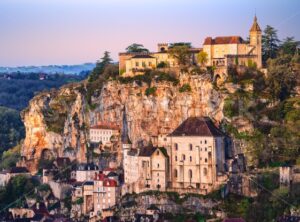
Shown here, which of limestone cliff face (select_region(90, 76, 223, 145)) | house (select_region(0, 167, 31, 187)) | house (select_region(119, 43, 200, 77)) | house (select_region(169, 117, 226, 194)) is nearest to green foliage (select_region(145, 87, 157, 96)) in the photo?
limestone cliff face (select_region(90, 76, 223, 145))

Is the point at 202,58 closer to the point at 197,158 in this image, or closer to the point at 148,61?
the point at 148,61

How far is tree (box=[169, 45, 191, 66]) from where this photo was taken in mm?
80625

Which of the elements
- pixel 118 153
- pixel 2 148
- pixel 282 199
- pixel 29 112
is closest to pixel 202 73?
pixel 118 153

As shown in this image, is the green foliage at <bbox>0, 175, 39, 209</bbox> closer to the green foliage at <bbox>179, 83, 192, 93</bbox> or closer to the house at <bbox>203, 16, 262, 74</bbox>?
the green foliage at <bbox>179, 83, 192, 93</bbox>

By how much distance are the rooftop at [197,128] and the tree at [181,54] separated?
803cm

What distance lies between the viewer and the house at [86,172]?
263ft

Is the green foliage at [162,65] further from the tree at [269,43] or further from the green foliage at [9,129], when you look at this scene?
the green foliage at [9,129]

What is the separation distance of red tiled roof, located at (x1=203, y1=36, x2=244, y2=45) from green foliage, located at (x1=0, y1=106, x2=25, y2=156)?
35703 mm

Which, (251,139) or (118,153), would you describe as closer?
(251,139)

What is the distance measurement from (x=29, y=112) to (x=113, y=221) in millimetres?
24108

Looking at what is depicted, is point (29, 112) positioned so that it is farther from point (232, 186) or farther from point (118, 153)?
point (232, 186)

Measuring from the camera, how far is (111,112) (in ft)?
272

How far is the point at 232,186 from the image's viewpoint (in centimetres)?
6981

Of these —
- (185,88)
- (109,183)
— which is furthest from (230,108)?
(109,183)
